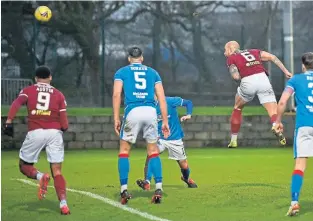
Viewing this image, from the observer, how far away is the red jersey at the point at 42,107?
10.9 meters

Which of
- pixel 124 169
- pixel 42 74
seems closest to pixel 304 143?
pixel 124 169

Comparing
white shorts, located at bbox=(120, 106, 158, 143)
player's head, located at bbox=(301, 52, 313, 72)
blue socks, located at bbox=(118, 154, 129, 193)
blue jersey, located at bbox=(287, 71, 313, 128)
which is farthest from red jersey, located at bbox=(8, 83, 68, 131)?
player's head, located at bbox=(301, 52, 313, 72)

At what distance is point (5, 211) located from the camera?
1100 cm

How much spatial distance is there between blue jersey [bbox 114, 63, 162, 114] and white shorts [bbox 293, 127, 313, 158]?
2237 millimetres

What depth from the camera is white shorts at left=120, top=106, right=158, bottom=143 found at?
11.6m

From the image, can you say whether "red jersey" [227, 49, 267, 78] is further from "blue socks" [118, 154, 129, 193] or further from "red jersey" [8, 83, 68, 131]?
"red jersey" [8, 83, 68, 131]

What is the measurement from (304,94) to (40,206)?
3822 mm

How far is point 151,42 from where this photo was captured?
27.8 metres

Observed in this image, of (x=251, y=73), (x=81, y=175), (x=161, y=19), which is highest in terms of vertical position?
(x=161, y=19)

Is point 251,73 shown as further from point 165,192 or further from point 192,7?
point 192,7

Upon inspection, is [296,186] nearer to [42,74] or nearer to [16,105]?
[42,74]

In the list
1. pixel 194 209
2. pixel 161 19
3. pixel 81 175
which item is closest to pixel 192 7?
pixel 161 19

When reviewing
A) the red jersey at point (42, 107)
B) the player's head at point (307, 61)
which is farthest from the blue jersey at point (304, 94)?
the red jersey at point (42, 107)

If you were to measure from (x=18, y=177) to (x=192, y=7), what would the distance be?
51.4 feet
